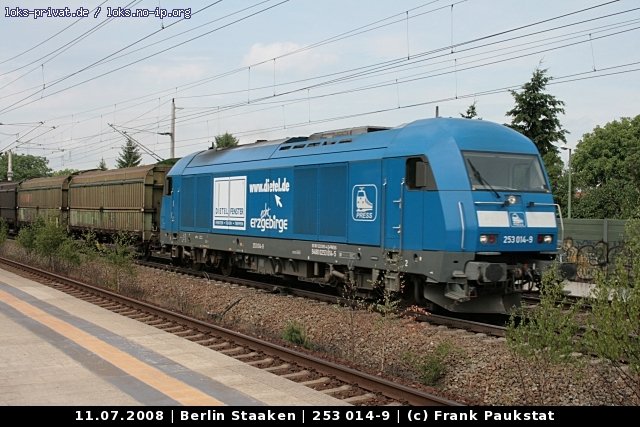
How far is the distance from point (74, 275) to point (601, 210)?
88.3 feet

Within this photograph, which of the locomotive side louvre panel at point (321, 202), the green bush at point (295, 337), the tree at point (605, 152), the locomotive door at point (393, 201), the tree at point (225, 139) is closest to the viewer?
the green bush at point (295, 337)

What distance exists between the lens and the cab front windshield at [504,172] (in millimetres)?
11641

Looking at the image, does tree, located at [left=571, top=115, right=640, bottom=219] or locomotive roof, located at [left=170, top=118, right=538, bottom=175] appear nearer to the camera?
locomotive roof, located at [left=170, top=118, right=538, bottom=175]

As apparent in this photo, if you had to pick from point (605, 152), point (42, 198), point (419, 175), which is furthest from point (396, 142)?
point (605, 152)

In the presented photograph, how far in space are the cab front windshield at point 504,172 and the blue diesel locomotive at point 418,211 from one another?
0.07 feet

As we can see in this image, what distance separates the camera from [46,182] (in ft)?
115

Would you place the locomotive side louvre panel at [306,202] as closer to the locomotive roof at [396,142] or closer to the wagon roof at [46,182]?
the locomotive roof at [396,142]

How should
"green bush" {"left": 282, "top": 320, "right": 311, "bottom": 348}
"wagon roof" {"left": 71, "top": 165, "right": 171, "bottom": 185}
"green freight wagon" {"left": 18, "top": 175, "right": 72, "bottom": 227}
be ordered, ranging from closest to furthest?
"green bush" {"left": 282, "top": 320, "right": 311, "bottom": 348}, "wagon roof" {"left": 71, "top": 165, "right": 171, "bottom": 185}, "green freight wagon" {"left": 18, "top": 175, "right": 72, "bottom": 227}

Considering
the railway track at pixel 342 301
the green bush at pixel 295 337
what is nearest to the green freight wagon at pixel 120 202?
the railway track at pixel 342 301

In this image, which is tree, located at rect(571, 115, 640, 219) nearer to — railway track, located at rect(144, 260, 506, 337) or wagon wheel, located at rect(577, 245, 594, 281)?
wagon wheel, located at rect(577, 245, 594, 281)

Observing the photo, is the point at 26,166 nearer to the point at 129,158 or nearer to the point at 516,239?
the point at 129,158

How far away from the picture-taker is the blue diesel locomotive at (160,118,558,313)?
11.4m

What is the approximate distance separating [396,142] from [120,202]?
1699 cm
